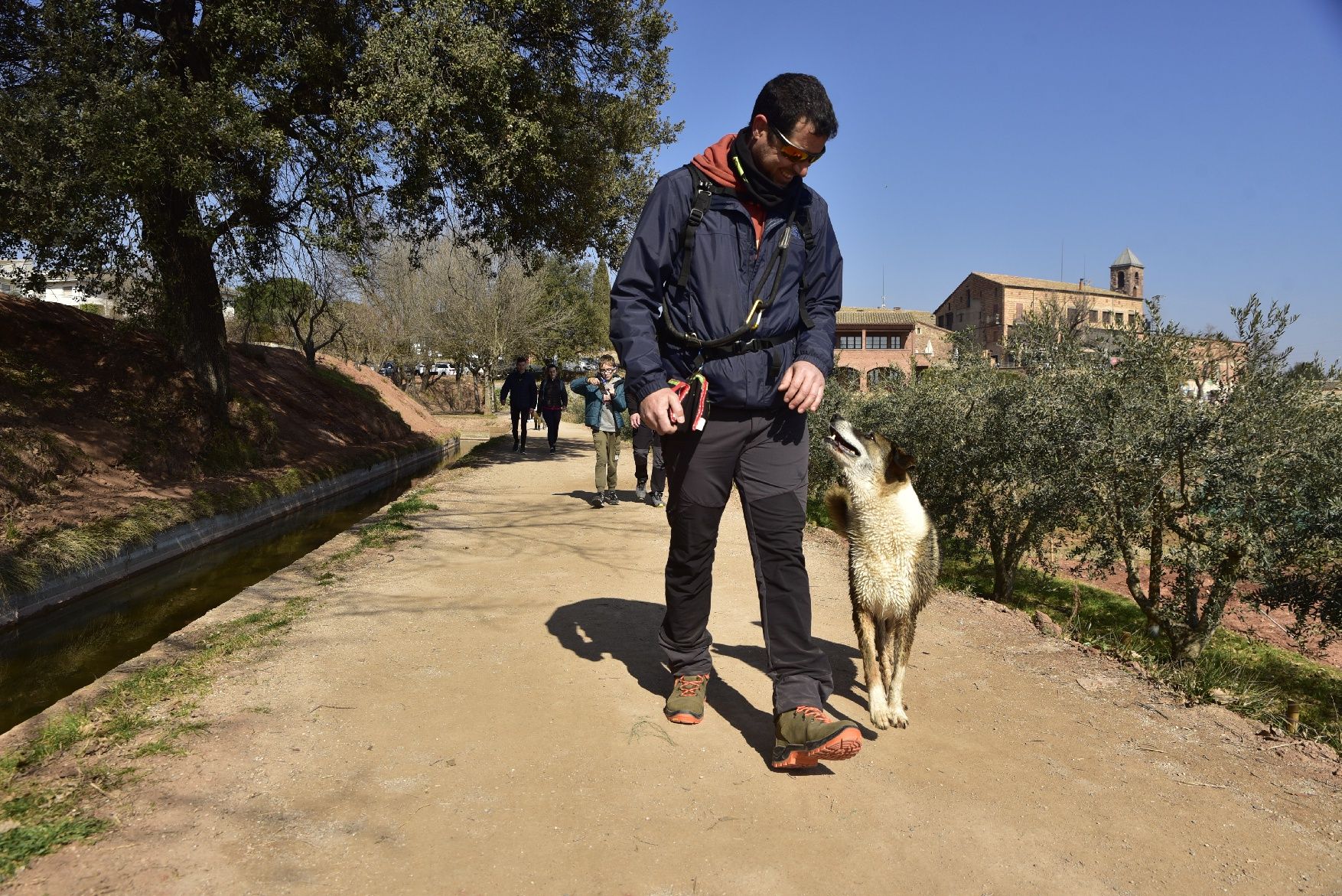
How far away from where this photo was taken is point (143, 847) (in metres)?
2.60

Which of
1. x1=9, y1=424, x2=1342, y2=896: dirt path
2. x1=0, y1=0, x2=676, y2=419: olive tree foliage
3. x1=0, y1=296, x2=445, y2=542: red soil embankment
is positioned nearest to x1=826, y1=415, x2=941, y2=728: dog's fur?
x1=9, y1=424, x2=1342, y2=896: dirt path

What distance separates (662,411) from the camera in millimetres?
3223

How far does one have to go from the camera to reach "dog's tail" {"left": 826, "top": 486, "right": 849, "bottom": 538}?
4.22 metres

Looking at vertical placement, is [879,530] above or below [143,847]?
above

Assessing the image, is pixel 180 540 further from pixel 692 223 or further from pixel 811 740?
pixel 811 740

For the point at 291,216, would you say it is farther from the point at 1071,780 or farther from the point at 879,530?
the point at 1071,780

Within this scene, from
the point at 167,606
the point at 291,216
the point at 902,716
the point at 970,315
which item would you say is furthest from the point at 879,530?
the point at 970,315

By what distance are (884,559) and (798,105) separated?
6.85 ft

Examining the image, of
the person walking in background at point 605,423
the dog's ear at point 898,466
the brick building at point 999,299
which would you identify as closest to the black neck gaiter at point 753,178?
the dog's ear at point 898,466

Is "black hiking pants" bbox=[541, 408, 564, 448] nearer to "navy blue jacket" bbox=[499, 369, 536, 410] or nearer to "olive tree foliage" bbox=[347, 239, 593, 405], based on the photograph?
"navy blue jacket" bbox=[499, 369, 536, 410]

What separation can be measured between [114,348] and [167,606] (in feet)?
26.0

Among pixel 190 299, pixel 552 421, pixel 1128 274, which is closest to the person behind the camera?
pixel 190 299

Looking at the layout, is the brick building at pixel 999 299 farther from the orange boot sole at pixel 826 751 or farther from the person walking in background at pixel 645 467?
the orange boot sole at pixel 826 751

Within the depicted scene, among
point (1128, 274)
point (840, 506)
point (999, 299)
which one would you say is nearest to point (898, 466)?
point (840, 506)
